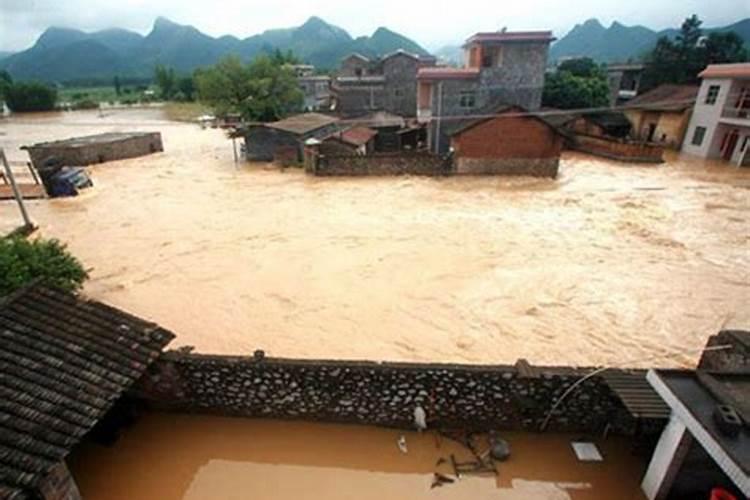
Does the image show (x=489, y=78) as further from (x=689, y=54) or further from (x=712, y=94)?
(x=689, y=54)

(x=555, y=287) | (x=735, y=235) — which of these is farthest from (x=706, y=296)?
(x=735, y=235)

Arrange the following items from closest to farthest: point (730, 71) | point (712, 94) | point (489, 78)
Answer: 1. point (730, 71)
2. point (712, 94)
3. point (489, 78)

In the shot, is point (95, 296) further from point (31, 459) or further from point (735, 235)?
point (735, 235)

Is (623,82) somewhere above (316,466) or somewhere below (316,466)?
above

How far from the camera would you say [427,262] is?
14.1m

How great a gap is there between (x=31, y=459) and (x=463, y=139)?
23508 mm

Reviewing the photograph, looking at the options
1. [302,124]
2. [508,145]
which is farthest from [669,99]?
[302,124]

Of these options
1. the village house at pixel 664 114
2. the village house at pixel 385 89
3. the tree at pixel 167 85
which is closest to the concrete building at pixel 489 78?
the village house at pixel 664 114

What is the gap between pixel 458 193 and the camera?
858 inches

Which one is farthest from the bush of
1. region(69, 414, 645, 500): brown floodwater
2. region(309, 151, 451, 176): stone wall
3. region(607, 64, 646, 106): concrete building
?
region(607, 64, 646, 106): concrete building

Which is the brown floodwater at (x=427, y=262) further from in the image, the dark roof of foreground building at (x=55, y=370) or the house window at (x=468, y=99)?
the house window at (x=468, y=99)

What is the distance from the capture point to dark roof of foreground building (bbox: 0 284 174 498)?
182 inches

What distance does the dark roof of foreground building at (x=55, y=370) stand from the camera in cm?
461

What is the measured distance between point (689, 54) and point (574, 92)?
38.1 feet
